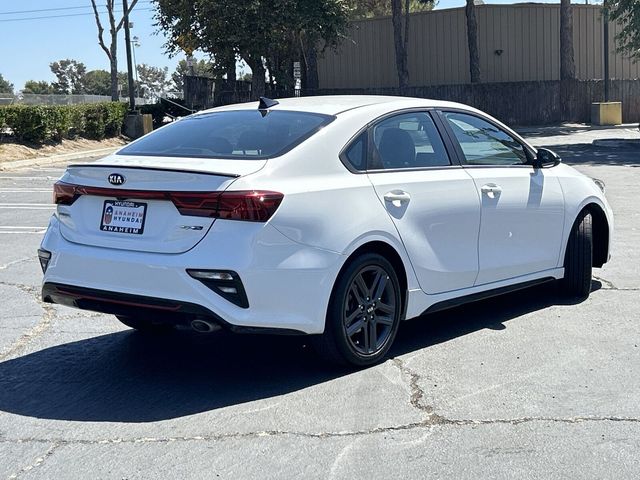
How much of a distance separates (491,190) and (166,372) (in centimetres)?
262

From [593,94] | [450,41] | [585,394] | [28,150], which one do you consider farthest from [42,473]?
[450,41]

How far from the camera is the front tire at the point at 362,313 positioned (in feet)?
18.0

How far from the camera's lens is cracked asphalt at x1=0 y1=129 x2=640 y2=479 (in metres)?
4.33

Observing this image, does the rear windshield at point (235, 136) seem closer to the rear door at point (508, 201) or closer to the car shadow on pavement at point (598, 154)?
the rear door at point (508, 201)

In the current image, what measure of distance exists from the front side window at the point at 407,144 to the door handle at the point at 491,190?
0.33 m

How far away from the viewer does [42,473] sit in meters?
4.24

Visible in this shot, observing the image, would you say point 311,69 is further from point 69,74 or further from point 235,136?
point 69,74

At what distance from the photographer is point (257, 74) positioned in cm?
4356

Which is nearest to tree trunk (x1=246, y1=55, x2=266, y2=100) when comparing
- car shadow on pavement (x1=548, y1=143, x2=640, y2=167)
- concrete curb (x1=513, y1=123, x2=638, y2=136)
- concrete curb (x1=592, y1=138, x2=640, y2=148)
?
concrete curb (x1=513, y1=123, x2=638, y2=136)

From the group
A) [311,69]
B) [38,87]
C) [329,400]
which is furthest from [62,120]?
[38,87]

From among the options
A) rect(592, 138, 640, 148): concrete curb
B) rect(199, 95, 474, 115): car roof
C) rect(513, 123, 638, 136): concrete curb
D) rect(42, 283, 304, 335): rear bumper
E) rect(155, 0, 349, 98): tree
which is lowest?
rect(592, 138, 640, 148): concrete curb

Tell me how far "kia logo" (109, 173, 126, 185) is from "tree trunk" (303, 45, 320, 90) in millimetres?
42198

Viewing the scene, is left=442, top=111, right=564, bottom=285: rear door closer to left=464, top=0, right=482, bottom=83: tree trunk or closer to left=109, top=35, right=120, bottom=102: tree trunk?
left=464, top=0, right=482, bottom=83: tree trunk

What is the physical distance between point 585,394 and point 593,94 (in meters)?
42.2
